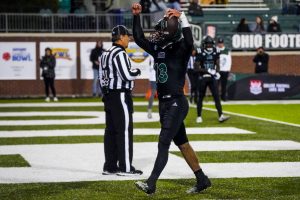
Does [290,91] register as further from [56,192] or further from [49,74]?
[56,192]

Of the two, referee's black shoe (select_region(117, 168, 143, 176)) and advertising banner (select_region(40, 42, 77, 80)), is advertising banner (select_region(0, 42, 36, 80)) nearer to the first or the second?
advertising banner (select_region(40, 42, 77, 80))

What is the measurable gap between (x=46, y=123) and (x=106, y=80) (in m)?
9.07

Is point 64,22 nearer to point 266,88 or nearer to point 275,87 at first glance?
point 266,88

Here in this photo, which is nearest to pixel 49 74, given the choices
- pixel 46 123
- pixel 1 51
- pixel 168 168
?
pixel 1 51

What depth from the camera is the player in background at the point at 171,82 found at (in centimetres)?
999

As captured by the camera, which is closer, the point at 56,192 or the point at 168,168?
the point at 56,192

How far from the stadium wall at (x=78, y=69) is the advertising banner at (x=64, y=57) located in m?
0.13

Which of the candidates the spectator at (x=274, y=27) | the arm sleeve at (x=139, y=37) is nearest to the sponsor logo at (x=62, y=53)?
the spectator at (x=274, y=27)

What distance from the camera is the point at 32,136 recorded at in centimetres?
1753

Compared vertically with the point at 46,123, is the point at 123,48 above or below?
above

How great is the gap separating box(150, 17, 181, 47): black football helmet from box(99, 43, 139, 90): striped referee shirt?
1601 mm

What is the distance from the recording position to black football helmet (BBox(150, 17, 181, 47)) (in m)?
9.96

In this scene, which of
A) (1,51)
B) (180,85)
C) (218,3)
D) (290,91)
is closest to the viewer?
(180,85)

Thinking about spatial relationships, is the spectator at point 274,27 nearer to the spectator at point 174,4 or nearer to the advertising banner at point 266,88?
the spectator at point 174,4
